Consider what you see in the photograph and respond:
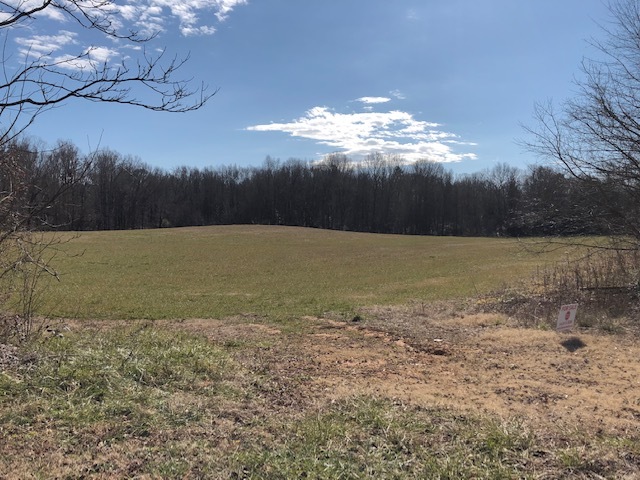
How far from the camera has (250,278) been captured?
23.2 m

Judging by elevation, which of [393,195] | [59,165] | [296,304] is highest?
[393,195]

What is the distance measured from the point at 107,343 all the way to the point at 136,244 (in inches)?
1441

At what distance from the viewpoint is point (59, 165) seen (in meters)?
5.83

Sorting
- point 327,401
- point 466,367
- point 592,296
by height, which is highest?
point 592,296

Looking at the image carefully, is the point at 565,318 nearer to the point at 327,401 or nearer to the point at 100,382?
the point at 327,401

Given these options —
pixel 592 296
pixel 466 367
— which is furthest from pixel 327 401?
pixel 592 296

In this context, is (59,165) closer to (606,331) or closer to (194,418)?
(194,418)

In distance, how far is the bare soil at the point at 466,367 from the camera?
4.77m

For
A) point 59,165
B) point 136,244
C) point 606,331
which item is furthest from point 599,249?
point 136,244

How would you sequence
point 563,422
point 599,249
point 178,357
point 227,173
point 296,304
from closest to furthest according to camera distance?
point 563,422 → point 178,357 → point 599,249 → point 296,304 → point 227,173

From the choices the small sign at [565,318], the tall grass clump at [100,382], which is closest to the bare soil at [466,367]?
the small sign at [565,318]

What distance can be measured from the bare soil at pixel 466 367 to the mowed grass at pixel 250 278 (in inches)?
127

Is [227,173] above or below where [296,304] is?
above

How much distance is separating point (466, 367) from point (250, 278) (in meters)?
17.4
